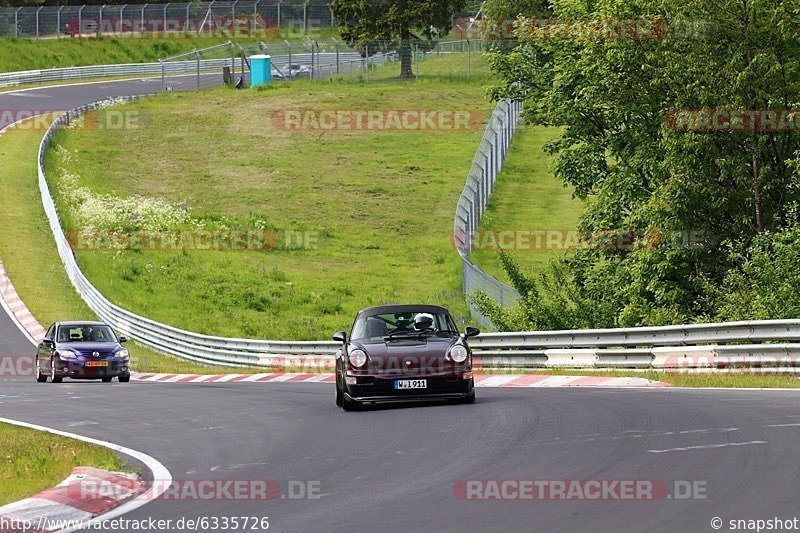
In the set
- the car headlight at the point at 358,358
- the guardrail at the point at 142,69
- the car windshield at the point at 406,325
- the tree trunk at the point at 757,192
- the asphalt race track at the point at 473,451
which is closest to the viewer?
the asphalt race track at the point at 473,451

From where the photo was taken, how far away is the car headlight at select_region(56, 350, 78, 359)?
91.5 ft

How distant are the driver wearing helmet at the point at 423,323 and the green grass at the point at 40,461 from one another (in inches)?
194

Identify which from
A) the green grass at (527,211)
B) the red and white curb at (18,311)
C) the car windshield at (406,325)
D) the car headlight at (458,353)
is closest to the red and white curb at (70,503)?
the car headlight at (458,353)

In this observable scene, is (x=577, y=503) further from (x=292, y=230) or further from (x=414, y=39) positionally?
(x=414, y=39)

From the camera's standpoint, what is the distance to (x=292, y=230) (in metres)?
56.3

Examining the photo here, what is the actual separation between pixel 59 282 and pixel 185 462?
116ft

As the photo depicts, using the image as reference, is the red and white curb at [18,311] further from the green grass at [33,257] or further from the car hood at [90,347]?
the car hood at [90,347]

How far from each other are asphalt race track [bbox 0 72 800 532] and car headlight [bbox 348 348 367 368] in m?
0.61

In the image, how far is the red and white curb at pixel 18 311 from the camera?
39.2 m

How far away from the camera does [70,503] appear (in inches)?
368

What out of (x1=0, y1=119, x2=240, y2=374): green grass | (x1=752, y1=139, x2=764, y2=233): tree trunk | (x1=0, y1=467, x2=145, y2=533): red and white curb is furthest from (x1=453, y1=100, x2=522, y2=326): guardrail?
(x1=0, y1=467, x2=145, y2=533): red and white curb

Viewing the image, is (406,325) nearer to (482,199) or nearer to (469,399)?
(469,399)

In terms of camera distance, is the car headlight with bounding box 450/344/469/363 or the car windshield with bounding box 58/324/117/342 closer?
the car headlight with bounding box 450/344/469/363

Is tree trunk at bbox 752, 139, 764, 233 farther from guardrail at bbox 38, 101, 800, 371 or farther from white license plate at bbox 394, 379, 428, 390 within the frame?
white license plate at bbox 394, 379, 428, 390
